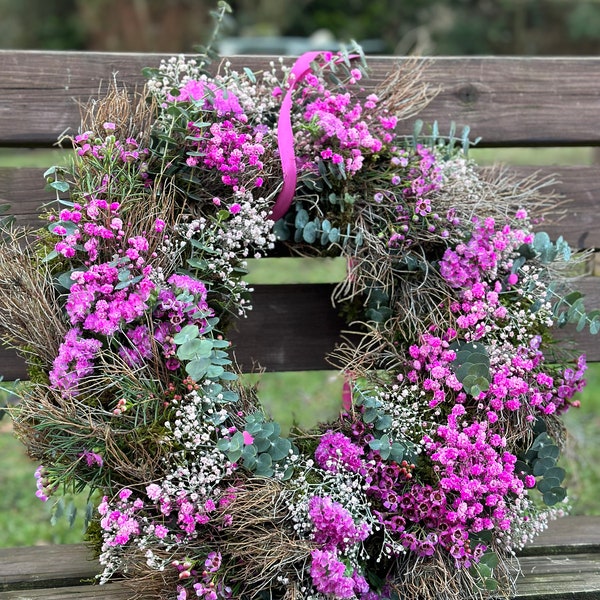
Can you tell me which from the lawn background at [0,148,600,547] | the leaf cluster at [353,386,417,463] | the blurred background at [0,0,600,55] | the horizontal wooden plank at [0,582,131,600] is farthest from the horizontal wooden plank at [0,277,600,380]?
the blurred background at [0,0,600,55]

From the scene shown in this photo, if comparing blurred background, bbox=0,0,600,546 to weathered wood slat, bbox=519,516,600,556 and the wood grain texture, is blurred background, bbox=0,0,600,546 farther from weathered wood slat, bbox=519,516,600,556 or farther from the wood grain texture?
the wood grain texture

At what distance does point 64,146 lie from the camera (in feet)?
6.68

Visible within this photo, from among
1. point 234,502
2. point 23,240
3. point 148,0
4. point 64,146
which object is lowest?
point 234,502

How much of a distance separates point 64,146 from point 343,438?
3.57ft

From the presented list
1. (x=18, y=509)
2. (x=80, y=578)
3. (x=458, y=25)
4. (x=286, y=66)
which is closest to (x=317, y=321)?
(x=286, y=66)

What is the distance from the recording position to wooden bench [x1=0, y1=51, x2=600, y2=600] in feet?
6.12

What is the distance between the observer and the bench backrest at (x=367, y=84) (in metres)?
1.99

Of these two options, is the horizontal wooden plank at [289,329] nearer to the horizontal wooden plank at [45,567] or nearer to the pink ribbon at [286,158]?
the pink ribbon at [286,158]

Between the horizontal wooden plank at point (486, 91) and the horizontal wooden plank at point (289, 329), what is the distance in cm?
62

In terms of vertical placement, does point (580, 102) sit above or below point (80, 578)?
above

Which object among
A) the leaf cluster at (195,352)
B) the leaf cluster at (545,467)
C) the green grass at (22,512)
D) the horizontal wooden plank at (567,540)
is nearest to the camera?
the leaf cluster at (195,352)

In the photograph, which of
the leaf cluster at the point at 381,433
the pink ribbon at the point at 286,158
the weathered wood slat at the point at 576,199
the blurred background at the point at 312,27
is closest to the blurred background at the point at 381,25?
the blurred background at the point at 312,27

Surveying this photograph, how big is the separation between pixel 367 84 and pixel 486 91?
37cm

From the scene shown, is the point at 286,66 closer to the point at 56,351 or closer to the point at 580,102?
the point at 580,102
